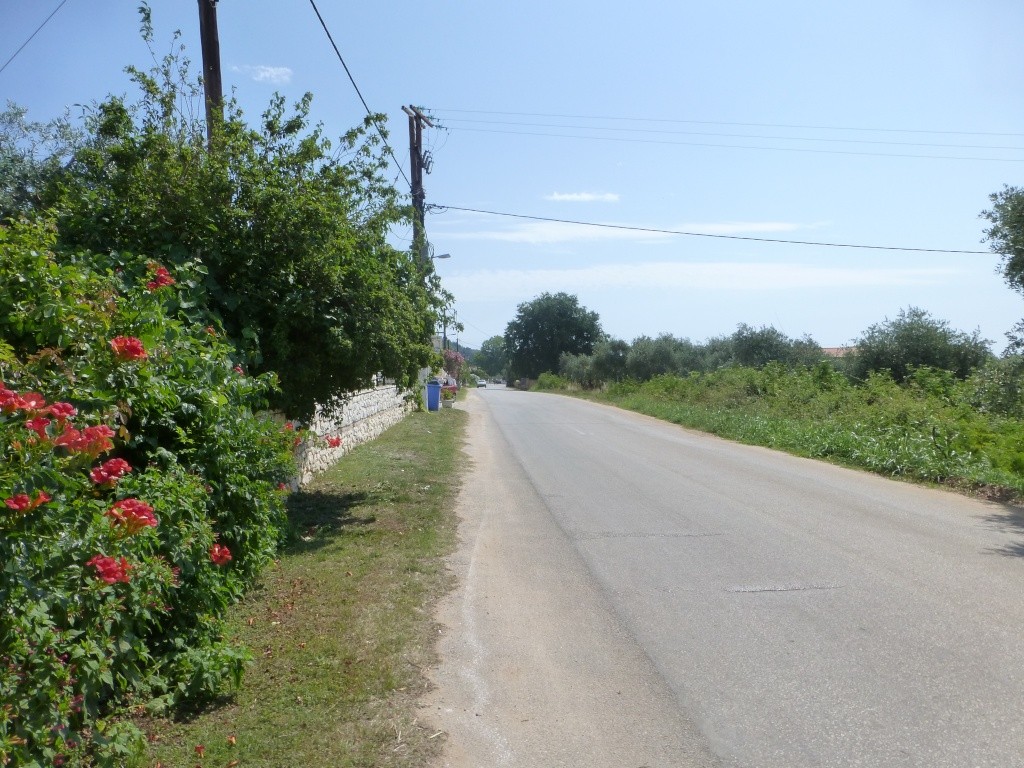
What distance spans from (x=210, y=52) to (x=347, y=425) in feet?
26.1

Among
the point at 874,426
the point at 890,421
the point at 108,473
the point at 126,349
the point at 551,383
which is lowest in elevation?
the point at 551,383

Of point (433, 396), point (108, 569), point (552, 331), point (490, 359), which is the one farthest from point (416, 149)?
point (490, 359)

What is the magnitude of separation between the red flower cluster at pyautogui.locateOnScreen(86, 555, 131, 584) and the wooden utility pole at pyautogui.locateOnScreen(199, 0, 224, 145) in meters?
7.58

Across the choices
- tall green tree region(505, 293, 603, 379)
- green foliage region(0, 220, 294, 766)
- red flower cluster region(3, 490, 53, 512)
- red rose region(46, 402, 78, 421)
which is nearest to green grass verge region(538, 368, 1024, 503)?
green foliage region(0, 220, 294, 766)

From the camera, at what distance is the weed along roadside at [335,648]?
434 centimetres

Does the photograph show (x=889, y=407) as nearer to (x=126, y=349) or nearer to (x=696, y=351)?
(x=126, y=349)

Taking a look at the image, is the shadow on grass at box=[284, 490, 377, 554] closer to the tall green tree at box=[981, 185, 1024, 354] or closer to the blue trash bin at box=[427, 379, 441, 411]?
the tall green tree at box=[981, 185, 1024, 354]

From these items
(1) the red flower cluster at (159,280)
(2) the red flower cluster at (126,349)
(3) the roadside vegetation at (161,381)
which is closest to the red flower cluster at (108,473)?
(3) the roadside vegetation at (161,381)

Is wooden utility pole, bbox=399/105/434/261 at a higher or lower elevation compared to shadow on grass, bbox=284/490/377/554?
higher

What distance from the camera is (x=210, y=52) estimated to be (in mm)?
10164

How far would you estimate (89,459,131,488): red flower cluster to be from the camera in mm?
4217

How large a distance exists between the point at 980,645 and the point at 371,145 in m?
7.94

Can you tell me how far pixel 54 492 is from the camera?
11.8 ft

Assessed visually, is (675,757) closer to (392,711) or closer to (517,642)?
(392,711)
